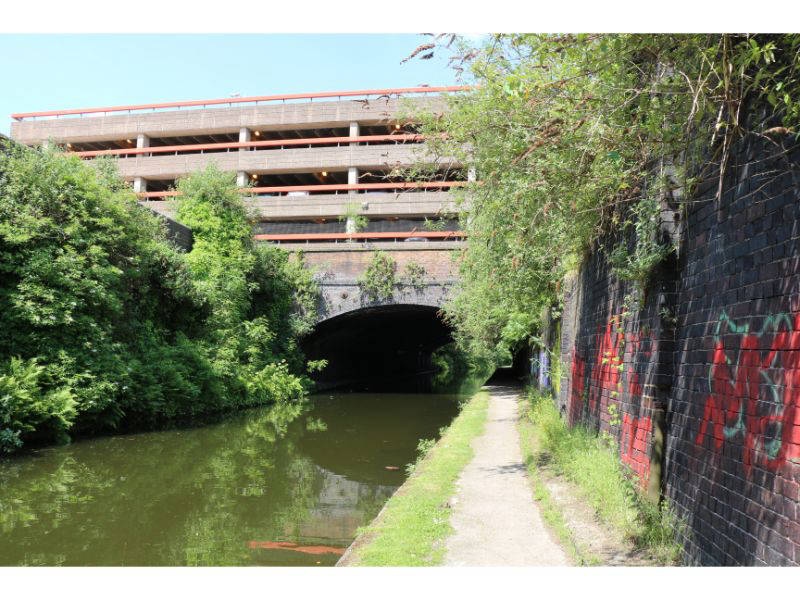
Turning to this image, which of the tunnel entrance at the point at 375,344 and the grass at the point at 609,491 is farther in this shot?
the tunnel entrance at the point at 375,344

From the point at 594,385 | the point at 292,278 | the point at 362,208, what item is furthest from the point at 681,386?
the point at 362,208

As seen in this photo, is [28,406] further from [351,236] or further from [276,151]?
[276,151]

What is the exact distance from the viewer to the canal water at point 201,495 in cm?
562

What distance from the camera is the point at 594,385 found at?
7.11 metres

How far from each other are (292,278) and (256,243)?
178cm

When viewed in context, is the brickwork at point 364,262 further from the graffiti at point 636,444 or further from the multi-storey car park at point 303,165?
the graffiti at point 636,444

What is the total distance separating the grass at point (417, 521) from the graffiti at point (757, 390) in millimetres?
2178

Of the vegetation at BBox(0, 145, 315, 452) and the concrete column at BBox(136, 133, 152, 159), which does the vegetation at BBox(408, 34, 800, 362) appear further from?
the concrete column at BBox(136, 133, 152, 159)

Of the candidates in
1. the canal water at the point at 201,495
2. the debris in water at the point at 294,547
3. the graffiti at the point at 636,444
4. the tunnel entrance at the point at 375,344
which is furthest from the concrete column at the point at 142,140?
the graffiti at the point at 636,444

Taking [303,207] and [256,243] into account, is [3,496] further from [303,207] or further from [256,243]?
[303,207]

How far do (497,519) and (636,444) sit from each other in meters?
1.44

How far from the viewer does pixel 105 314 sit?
12.4m

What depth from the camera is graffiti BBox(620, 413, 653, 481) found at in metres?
4.82

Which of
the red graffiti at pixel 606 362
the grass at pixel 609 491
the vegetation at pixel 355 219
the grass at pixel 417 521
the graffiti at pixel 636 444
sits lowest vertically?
the grass at pixel 417 521
